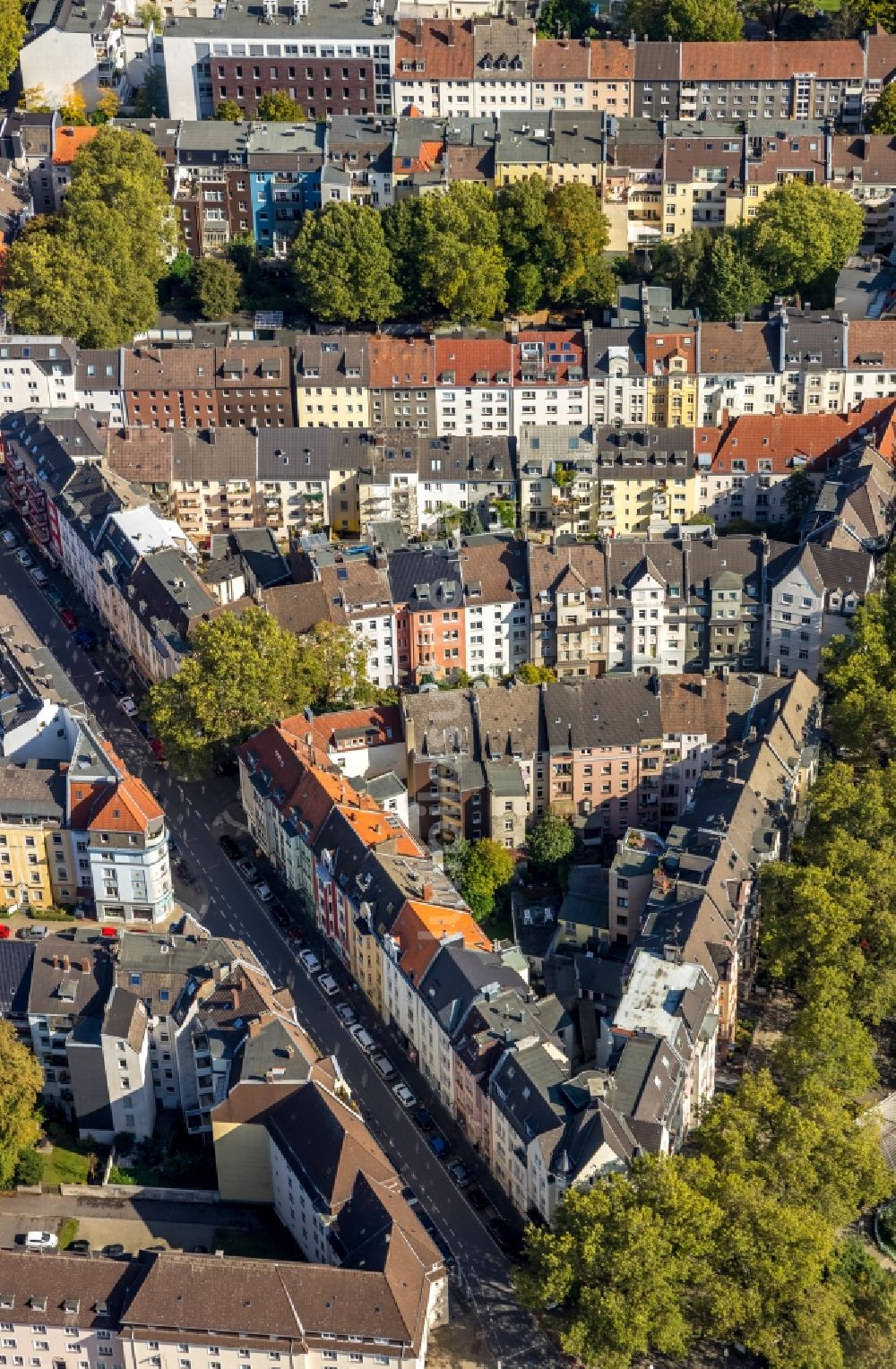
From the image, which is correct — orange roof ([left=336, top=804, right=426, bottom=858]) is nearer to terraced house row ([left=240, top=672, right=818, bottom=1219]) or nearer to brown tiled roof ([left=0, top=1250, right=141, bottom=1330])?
terraced house row ([left=240, top=672, right=818, bottom=1219])

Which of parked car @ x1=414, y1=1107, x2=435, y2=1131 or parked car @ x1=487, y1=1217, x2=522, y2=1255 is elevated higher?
parked car @ x1=414, y1=1107, x2=435, y2=1131

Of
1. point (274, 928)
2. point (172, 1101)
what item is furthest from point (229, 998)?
point (274, 928)

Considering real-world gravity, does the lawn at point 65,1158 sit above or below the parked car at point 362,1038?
below

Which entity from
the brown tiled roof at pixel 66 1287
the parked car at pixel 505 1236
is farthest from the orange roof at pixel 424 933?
the brown tiled roof at pixel 66 1287

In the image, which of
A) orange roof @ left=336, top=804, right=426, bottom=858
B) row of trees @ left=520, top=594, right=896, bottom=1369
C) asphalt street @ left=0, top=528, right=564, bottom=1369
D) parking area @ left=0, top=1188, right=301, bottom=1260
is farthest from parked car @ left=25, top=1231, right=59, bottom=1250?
orange roof @ left=336, top=804, right=426, bottom=858

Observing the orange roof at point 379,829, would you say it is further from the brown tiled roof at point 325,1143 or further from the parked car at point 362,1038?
the brown tiled roof at point 325,1143

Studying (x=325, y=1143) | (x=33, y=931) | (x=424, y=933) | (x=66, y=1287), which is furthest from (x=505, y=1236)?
(x=33, y=931)

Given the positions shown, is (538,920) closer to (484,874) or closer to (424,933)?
(484,874)

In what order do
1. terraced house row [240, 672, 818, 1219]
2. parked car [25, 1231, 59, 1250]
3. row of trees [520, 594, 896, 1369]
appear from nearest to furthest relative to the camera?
row of trees [520, 594, 896, 1369]
parked car [25, 1231, 59, 1250]
terraced house row [240, 672, 818, 1219]
